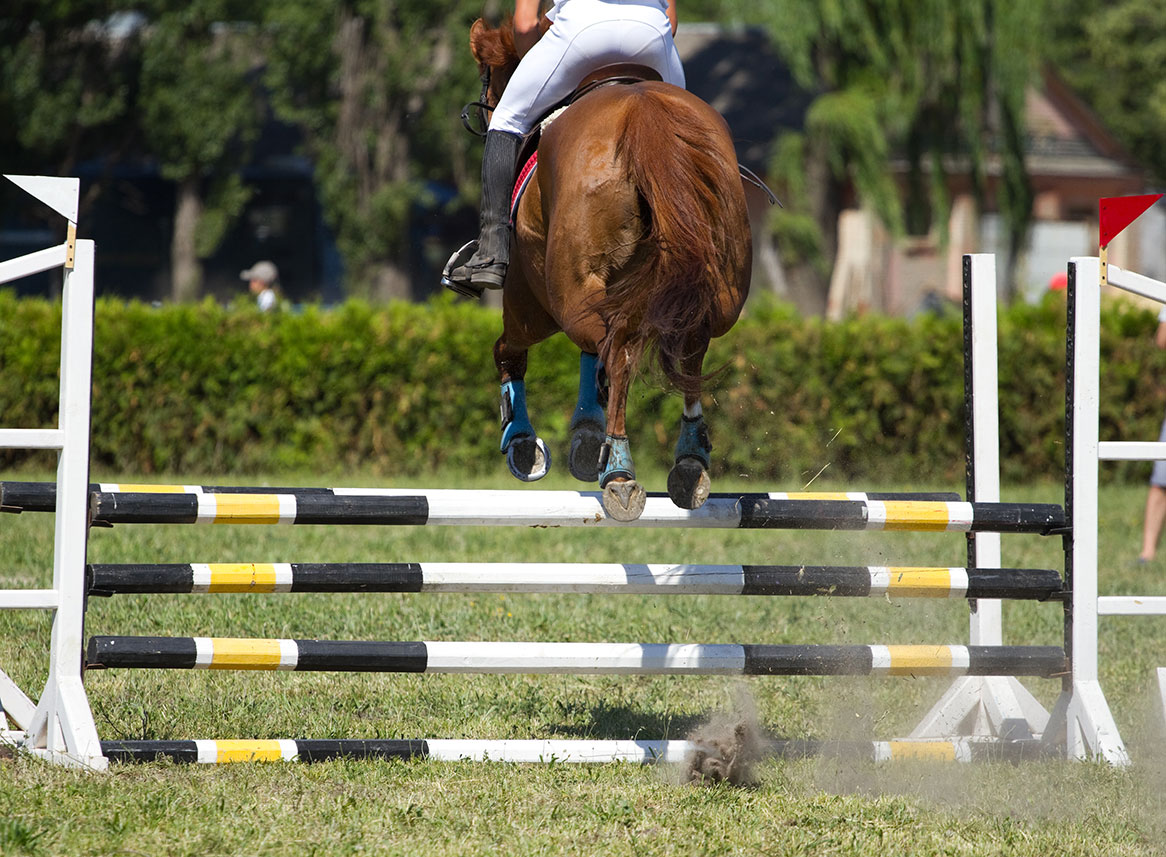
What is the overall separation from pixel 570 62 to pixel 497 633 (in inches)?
105

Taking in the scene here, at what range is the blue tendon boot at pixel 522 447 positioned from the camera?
443cm

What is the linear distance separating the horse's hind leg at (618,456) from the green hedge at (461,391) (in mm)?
7400

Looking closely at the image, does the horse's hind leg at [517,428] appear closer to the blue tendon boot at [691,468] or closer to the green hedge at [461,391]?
the blue tendon boot at [691,468]

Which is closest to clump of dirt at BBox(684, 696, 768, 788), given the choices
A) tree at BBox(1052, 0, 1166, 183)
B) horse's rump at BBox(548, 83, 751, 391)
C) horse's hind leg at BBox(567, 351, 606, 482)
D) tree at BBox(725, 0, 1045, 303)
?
horse's hind leg at BBox(567, 351, 606, 482)

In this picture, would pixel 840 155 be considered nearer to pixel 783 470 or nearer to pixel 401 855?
pixel 783 470

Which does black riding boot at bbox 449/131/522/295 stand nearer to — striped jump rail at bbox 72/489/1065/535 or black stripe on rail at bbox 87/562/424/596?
striped jump rail at bbox 72/489/1065/535

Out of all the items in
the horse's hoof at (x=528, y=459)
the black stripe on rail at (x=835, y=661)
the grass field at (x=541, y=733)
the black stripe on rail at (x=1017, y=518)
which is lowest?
the grass field at (x=541, y=733)

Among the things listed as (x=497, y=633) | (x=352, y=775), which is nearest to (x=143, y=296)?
(x=497, y=633)

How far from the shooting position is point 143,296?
81.3ft

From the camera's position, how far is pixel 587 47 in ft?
13.1

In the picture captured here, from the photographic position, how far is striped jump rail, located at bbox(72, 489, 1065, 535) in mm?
3486

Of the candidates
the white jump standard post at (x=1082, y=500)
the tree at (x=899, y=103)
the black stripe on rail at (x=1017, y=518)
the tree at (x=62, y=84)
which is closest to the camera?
the black stripe on rail at (x=1017, y=518)

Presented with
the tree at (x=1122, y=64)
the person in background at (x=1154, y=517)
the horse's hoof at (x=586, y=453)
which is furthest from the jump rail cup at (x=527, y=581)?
the tree at (x=1122, y=64)

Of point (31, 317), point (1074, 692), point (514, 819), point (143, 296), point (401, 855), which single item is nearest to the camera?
point (401, 855)
